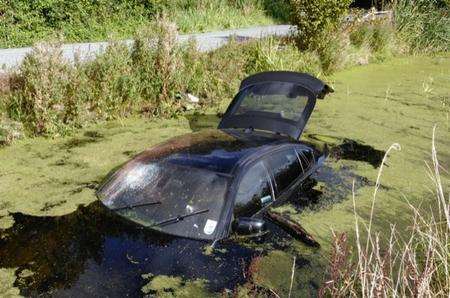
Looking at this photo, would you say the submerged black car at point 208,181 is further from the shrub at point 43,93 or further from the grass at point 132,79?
the grass at point 132,79

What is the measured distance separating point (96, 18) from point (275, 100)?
33.0ft

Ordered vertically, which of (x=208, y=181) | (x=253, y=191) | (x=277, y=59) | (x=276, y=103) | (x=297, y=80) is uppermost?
(x=297, y=80)

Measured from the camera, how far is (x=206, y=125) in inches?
384

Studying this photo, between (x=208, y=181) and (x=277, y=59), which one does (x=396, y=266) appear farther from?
(x=277, y=59)

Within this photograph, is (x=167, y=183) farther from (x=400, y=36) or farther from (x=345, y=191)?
(x=400, y=36)

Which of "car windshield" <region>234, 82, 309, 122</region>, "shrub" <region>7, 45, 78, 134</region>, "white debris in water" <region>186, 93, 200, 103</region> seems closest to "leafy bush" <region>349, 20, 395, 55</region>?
"white debris in water" <region>186, 93, 200, 103</region>

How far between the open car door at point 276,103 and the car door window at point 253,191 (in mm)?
1729

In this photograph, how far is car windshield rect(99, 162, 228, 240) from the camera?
4652 mm

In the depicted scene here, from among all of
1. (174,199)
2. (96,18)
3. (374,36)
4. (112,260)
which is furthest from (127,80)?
(374,36)

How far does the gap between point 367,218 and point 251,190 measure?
2.04m

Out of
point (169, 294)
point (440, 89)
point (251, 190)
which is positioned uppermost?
point (251, 190)

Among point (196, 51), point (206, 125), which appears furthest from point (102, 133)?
point (196, 51)

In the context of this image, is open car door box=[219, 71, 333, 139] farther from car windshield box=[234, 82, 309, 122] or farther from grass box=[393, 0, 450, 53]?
grass box=[393, 0, 450, 53]

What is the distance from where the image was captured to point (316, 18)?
1401cm
